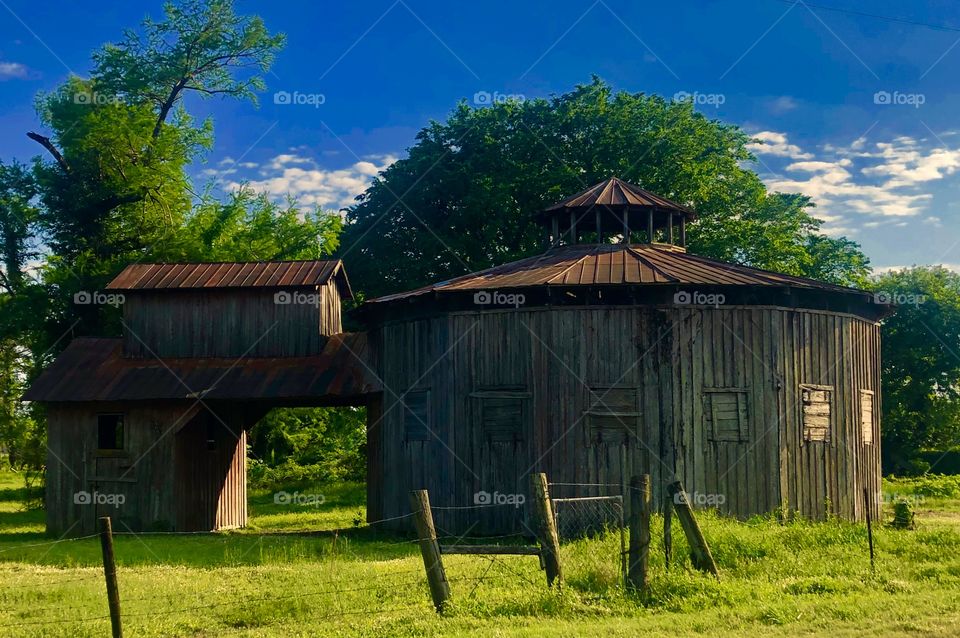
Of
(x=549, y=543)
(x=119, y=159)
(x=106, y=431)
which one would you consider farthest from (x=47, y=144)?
(x=549, y=543)

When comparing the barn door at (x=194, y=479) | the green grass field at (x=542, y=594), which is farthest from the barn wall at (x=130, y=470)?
the green grass field at (x=542, y=594)

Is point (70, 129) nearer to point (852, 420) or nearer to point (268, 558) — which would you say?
point (268, 558)

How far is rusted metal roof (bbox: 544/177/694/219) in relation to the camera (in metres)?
23.6

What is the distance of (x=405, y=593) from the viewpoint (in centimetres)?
1270

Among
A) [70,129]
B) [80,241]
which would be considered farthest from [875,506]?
[70,129]

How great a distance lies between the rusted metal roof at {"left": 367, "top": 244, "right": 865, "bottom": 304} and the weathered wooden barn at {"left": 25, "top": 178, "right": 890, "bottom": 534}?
0.29ft

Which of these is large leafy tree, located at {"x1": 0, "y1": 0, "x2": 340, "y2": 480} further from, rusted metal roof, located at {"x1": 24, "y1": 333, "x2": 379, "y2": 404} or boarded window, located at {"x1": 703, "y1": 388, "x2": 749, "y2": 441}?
boarded window, located at {"x1": 703, "y1": 388, "x2": 749, "y2": 441}

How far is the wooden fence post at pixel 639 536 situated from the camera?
462 inches

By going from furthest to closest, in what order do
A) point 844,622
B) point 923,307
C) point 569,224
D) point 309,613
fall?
1. point 923,307
2. point 569,224
3. point 309,613
4. point 844,622

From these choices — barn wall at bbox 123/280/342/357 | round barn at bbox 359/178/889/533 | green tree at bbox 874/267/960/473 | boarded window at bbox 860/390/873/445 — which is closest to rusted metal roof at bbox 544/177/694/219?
round barn at bbox 359/178/889/533

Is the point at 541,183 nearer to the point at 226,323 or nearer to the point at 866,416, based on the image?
the point at 226,323

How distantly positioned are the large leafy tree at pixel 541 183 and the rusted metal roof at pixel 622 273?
1469cm

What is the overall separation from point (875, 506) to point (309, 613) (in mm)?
15578

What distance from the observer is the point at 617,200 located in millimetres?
23797
